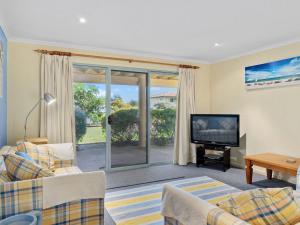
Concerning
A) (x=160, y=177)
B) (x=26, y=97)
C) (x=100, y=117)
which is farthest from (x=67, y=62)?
(x=160, y=177)

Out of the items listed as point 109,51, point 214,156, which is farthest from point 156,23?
point 214,156

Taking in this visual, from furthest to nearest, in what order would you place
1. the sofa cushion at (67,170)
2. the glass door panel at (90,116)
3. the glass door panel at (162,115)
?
1. the glass door panel at (162,115)
2. the glass door panel at (90,116)
3. the sofa cushion at (67,170)

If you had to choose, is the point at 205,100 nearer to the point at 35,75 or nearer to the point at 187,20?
the point at 187,20

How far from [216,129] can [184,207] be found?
3.59 meters

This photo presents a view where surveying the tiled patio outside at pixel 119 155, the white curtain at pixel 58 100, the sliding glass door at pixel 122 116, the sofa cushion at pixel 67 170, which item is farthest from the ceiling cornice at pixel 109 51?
the sofa cushion at pixel 67 170

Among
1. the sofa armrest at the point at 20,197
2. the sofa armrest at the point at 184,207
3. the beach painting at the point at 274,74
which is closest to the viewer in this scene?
the sofa armrest at the point at 184,207

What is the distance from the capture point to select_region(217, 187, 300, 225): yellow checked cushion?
1112 millimetres

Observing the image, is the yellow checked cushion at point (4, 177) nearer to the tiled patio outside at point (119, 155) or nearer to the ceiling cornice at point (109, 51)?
the tiled patio outside at point (119, 155)

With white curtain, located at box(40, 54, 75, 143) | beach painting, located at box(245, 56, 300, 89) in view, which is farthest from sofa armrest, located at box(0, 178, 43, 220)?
beach painting, located at box(245, 56, 300, 89)

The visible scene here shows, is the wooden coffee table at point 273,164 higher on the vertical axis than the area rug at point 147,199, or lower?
higher

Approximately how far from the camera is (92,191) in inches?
76.1

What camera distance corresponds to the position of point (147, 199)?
3.10 m

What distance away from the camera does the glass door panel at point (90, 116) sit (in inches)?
169

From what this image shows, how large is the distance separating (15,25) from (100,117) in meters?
2.09
